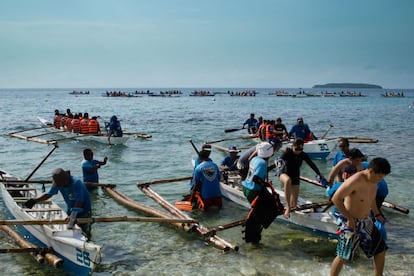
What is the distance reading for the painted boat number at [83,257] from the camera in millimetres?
7065

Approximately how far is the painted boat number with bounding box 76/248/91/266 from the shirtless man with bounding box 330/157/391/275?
4.13 meters

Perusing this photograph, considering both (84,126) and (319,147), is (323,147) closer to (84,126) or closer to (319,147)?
(319,147)

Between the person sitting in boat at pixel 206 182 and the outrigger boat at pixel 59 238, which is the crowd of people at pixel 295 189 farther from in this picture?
the outrigger boat at pixel 59 238

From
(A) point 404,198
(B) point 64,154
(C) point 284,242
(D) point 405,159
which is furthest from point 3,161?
(D) point 405,159

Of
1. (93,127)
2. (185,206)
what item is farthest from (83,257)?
(93,127)

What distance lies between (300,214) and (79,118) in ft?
67.3

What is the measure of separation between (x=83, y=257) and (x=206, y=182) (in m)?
4.17

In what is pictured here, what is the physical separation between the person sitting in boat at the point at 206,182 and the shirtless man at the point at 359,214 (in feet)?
15.3

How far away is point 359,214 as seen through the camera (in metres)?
5.98

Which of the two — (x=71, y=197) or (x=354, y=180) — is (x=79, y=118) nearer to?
(x=71, y=197)

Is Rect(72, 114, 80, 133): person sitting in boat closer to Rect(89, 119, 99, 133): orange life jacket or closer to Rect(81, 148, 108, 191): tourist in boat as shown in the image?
Rect(89, 119, 99, 133): orange life jacket

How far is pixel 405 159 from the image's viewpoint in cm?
2045

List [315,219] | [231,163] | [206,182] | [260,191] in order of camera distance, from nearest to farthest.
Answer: [260,191]
[315,219]
[206,182]
[231,163]

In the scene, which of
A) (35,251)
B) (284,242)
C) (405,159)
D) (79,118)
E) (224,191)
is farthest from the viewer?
(79,118)
